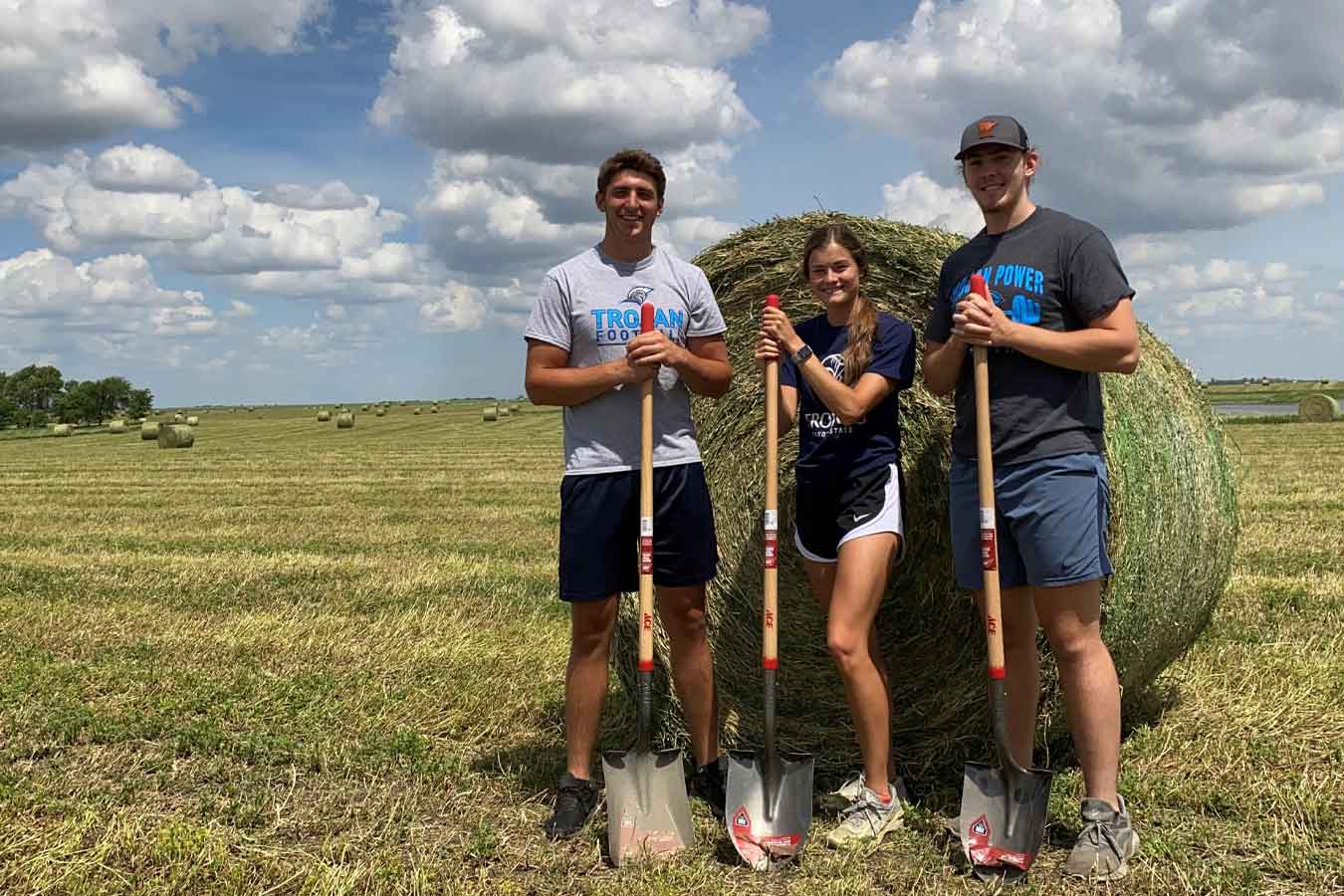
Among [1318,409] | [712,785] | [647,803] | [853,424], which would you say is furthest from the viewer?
[1318,409]

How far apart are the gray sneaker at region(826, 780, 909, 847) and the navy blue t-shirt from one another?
1140 millimetres

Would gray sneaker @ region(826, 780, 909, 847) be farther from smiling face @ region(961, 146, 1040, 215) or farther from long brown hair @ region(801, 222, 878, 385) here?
smiling face @ region(961, 146, 1040, 215)

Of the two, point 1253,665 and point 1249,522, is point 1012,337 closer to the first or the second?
point 1253,665

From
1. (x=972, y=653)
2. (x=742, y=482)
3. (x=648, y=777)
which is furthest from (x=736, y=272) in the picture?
(x=648, y=777)

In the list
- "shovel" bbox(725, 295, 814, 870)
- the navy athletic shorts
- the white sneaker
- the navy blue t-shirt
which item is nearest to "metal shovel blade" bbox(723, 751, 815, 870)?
"shovel" bbox(725, 295, 814, 870)

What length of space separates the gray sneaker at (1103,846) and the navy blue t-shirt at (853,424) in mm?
1367

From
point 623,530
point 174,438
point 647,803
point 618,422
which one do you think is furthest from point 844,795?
point 174,438

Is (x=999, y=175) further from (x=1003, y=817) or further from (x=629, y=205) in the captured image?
(x=1003, y=817)

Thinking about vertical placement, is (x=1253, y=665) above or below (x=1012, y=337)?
below

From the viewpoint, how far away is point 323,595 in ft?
26.0

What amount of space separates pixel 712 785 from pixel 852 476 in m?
1.31

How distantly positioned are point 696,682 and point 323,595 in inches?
176

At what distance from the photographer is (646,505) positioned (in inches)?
153

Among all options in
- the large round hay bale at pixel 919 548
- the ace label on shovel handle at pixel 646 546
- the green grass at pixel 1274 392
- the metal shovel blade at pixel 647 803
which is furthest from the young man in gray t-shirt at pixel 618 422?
the green grass at pixel 1274 392
